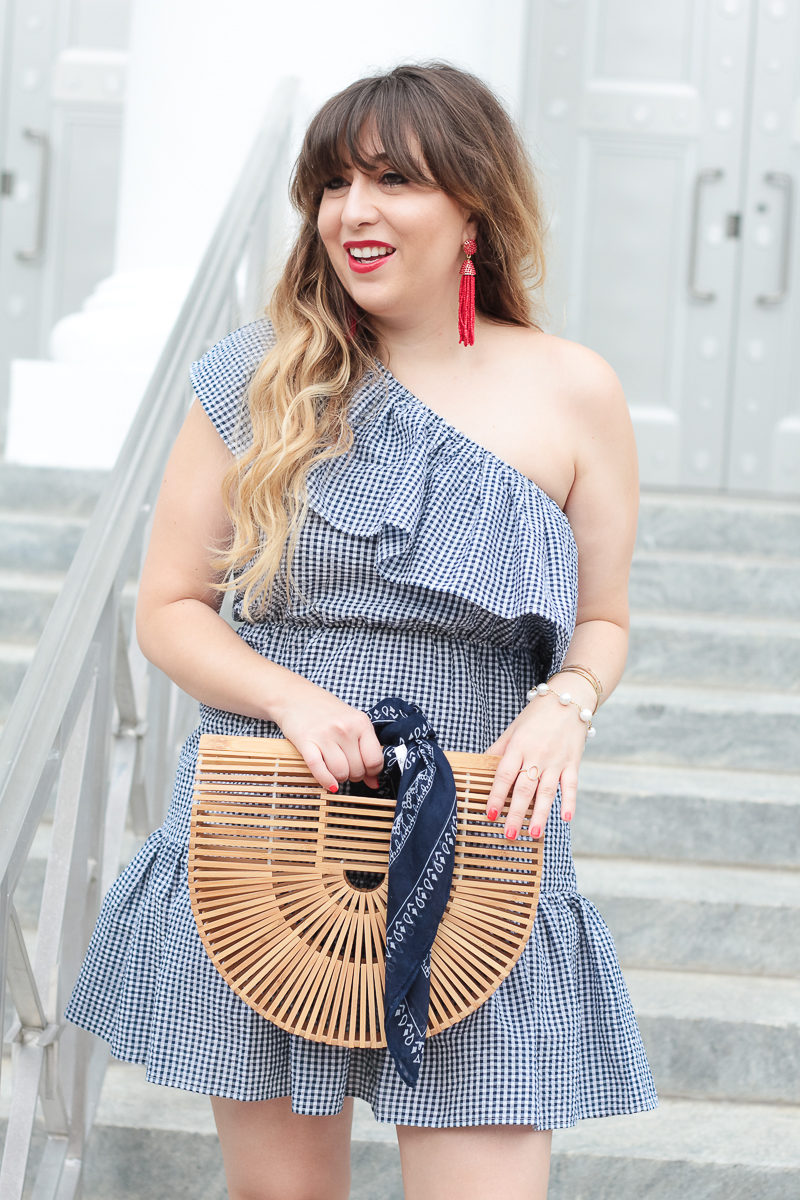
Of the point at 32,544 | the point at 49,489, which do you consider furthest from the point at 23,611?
the point at 49,489

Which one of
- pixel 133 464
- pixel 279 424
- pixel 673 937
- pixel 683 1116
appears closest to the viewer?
pixel 279 424

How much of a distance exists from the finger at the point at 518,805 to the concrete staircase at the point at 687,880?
1069mm

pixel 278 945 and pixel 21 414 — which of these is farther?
pixel 21 414

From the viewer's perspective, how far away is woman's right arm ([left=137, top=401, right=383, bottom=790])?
4.27 feet

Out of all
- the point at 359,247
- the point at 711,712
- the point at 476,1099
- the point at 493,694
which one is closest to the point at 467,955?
the point at 476,1099

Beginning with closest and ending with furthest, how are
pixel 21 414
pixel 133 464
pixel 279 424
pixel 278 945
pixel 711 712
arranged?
pixel 278 945 → pixel 279 424 → pixel 133 464 → pixel 711 712 → pixel 21 414

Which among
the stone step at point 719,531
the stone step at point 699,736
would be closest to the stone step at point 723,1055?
the stone step at point 699,736

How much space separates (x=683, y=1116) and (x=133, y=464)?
4.59ft

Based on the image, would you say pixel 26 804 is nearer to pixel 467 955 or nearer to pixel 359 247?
pixel 467 955

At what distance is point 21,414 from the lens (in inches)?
138

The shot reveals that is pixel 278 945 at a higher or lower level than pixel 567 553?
lower

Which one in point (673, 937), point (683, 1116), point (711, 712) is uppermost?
point (711, 712)

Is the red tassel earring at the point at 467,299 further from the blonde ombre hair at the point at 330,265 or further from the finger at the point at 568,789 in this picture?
the finger at the point at 568,789

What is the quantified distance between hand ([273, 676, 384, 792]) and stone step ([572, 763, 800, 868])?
5.19 feet
